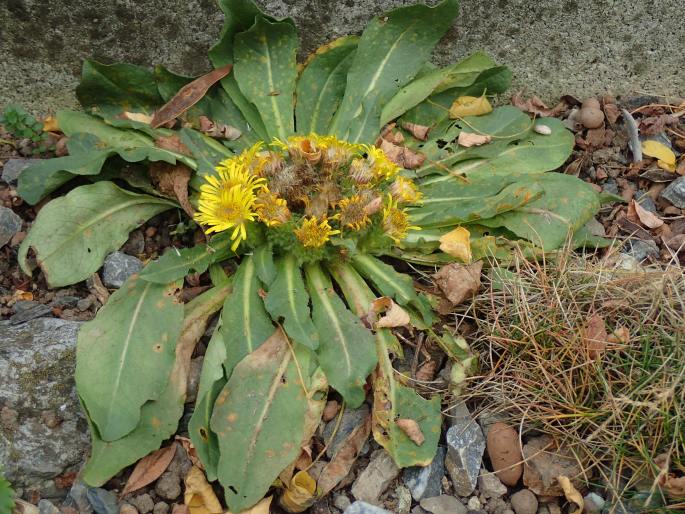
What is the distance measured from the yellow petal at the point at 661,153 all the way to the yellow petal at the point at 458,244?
130 cm

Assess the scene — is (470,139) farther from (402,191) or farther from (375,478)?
(375,478)

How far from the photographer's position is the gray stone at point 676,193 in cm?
337

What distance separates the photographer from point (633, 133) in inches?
142

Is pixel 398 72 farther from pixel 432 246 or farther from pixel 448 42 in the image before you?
pixel 432 246

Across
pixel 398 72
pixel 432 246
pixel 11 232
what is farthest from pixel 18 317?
pixel 398 72

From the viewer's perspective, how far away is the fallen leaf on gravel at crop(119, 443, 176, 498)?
2428 mm

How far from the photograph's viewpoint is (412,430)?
2498 mm

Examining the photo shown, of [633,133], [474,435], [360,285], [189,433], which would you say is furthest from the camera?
[633,133]

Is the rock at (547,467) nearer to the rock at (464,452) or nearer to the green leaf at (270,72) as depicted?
the rock at (464,452)

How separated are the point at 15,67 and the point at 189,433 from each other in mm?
2045

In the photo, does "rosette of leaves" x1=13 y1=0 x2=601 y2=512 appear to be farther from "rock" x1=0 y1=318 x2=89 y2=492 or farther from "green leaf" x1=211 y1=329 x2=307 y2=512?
"rock" x1=0 y1=318 x2=89 y2=492

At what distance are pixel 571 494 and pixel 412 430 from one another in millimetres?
584

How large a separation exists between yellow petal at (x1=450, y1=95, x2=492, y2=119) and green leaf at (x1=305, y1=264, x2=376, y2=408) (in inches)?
48.0

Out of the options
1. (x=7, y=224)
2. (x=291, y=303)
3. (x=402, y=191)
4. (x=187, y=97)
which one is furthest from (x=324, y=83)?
(x=7, y=224)
